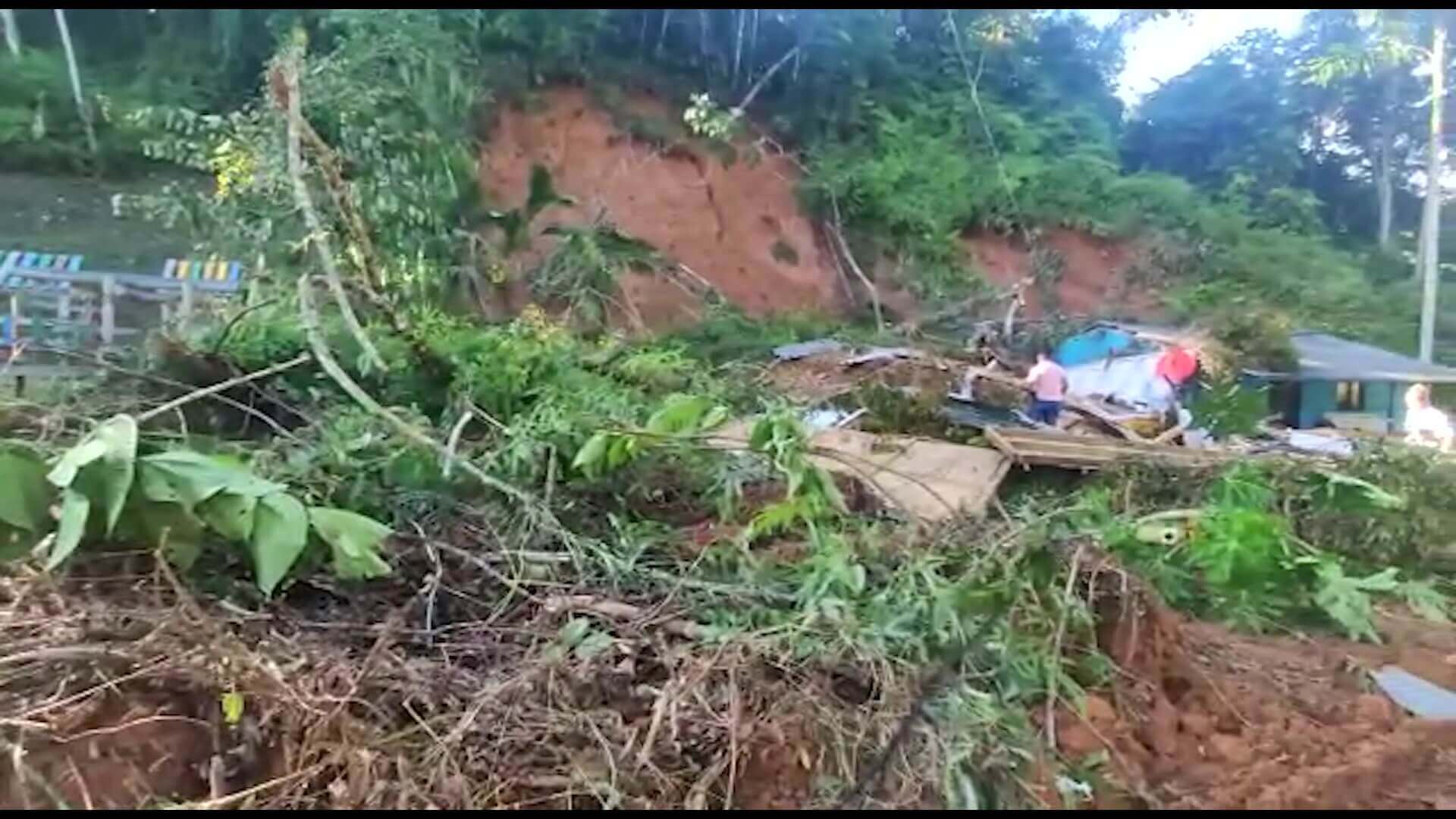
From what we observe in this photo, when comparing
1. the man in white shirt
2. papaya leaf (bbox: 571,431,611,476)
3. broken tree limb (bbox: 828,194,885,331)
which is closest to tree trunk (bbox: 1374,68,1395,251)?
the man in white shirt

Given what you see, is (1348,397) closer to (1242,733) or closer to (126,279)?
(1242,733)

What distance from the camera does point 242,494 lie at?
1053 mm

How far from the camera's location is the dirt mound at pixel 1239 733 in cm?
96

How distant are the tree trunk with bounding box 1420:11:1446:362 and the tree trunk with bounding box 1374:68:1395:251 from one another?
0.09 meters

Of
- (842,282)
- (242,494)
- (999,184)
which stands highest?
→ (242,494)

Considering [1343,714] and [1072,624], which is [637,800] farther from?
[1343,714]

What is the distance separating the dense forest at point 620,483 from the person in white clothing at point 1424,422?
28 cm

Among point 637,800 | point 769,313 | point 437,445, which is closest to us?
point 637,800

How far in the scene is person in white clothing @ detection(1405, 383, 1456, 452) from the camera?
9.73 ft

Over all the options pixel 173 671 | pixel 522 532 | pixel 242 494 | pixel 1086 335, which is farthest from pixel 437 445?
pixel 1086 335

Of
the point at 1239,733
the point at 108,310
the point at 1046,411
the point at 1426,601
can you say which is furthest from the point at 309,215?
the point at 1046,411

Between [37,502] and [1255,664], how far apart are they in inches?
49.8

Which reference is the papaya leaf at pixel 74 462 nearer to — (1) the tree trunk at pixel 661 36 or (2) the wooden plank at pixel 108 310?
(2) the wooden plank at pixel 108 310

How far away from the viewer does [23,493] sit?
1.00 meters
